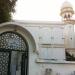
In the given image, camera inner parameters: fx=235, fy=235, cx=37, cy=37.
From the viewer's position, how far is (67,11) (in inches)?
912

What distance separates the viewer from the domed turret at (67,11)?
22919 mm

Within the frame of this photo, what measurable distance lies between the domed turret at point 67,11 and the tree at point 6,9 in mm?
9803

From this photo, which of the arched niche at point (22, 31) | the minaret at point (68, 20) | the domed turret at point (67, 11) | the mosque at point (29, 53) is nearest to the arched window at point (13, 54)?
the mosque at point (29, 53)

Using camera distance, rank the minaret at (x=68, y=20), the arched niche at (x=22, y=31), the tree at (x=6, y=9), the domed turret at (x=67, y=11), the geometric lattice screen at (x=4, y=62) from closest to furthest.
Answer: the geometric lattice screen at (x=4, y=62)
the arched niche at (x=22, y=31)
the tree at (x=6, y=9)
the minaret at (x=68, y=20)
the domed turret at (x=67, y=11)

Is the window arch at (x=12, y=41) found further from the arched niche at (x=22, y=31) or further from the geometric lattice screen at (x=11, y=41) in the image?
the arched niche at (x=22, y=31)

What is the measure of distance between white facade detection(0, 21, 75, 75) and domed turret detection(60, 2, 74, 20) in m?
9.97

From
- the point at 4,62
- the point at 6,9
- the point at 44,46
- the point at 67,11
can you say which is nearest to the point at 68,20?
the point at 67,11

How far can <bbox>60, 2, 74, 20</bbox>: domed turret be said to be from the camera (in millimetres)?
22919

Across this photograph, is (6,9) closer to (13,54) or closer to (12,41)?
(12,41)

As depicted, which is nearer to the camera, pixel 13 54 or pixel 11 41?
pixel 13 54

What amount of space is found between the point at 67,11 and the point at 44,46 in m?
11.3

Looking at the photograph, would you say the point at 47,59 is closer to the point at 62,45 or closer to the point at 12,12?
the point at 62,45

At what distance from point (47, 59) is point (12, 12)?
390 centimetres

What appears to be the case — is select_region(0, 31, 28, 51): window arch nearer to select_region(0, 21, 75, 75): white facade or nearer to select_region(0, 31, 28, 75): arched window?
select_region(0, 31, 28, 75): arched window
